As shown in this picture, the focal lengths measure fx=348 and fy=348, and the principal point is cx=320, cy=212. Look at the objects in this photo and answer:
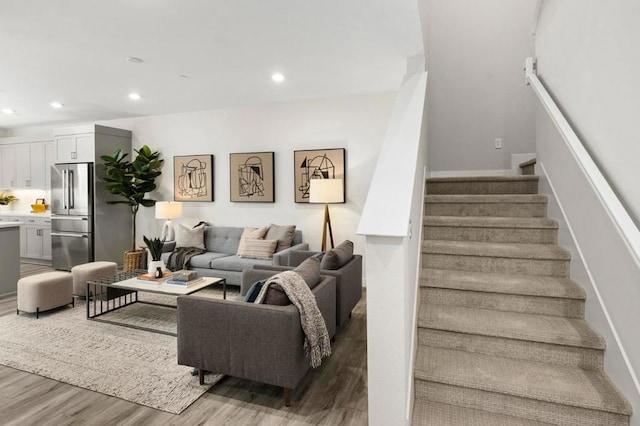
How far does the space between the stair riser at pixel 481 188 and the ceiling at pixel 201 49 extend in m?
1.35

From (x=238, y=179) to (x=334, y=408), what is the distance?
13.5 ft

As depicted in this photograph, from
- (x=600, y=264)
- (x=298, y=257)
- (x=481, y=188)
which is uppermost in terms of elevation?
(x=481, y=188)

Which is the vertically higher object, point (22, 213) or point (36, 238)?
point (22, 213)

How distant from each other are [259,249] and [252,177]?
4.38 feet

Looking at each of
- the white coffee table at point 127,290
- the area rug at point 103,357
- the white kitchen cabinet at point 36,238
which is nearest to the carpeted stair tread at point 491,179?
the white coffee table at point 127,290

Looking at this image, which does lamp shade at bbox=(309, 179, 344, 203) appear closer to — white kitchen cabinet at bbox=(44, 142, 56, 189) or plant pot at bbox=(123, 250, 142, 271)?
plant pot at bbox=(123, 250, 142, 271)

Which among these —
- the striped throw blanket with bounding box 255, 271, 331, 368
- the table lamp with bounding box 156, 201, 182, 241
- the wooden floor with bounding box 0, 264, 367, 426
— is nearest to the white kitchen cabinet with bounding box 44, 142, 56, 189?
the table lamp with bounding box 156, 201, 182, 241

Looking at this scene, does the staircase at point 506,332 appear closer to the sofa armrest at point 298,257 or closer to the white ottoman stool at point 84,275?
the sofa armrest at point 298,257

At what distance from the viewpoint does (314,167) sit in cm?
517

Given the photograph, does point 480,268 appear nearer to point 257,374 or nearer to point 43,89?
point 257,374

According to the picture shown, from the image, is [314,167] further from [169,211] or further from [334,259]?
[169,211]

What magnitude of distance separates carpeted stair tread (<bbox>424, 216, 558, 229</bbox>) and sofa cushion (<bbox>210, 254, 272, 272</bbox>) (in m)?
2.52

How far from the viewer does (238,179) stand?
5.64 m

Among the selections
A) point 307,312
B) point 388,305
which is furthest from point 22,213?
point 388,305
